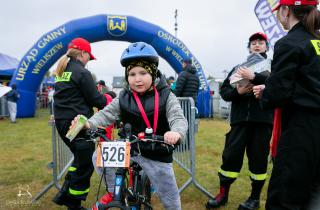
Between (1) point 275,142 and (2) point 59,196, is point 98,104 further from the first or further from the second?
(1) point 275,142

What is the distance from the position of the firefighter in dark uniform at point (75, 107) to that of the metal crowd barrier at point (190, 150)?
4.06ft

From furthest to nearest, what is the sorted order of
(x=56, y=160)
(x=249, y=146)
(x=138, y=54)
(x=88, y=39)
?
(x=88, y=39)
(x=56, y=160)
(x=249, y=146)
(x=138, y=54)

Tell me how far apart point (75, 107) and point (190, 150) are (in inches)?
64.6

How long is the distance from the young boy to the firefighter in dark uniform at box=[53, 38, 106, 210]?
0.92 m

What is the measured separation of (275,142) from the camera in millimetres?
2369

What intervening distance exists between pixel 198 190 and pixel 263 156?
1.36 meters

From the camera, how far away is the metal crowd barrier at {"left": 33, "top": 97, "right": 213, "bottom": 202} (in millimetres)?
4016

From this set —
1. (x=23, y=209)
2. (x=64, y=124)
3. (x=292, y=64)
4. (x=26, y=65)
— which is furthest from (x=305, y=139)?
(x=26, y=65)

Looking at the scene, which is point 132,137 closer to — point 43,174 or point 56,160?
point 56,160

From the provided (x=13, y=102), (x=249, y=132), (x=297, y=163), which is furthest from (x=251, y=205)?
(x=13, y=102)

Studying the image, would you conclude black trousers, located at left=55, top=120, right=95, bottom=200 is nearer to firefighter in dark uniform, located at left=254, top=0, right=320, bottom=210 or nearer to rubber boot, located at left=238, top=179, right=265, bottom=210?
rubber boot, located at left=238, top=179, right=265, bottom=210

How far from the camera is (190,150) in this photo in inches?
160

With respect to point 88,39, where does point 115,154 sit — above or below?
below

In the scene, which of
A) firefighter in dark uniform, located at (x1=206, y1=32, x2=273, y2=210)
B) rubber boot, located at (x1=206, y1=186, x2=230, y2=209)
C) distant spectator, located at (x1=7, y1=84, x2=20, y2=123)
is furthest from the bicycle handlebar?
distant spectator, located at (x1=7, y1=84, x2=20, y2=123)
